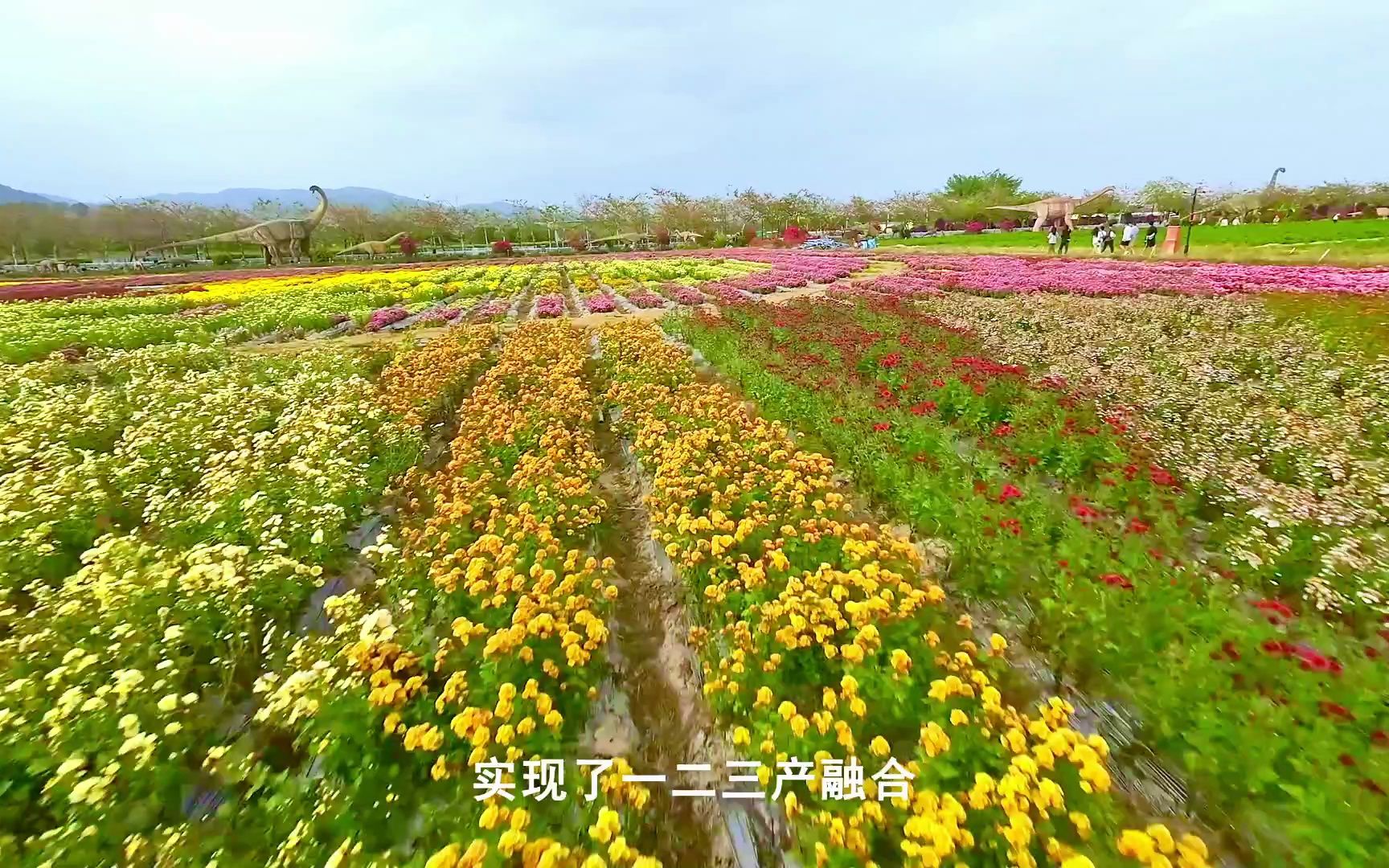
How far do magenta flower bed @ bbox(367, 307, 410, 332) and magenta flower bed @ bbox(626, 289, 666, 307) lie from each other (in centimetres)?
749

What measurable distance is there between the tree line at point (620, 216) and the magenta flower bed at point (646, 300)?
46286mm

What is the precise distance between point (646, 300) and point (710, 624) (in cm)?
1701

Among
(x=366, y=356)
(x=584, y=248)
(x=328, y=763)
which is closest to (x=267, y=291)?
(x=366, y=356)

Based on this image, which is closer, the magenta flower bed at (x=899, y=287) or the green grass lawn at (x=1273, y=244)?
the magenta flower bed at (x=899, y=287)

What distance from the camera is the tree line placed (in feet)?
174

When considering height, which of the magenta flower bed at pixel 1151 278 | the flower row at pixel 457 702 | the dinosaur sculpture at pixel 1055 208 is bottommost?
the flower row at pixel 457 702

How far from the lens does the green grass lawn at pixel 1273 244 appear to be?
20734 millimetres

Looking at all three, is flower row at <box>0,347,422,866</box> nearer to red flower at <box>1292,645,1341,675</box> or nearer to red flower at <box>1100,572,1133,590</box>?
red flower at <box>1100,572,1133,590</box>

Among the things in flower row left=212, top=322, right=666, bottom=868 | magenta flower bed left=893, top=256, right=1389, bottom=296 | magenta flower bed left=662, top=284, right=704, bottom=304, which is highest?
magenta flower bed left=893, top=256, right=1389, bottom=296

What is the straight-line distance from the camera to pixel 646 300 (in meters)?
20.2

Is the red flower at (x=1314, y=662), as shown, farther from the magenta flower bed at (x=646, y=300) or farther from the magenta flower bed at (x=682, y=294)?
the magenta flower bed at (x=646, y=300)

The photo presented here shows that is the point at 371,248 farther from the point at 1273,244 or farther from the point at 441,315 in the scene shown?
the point at 1273,244

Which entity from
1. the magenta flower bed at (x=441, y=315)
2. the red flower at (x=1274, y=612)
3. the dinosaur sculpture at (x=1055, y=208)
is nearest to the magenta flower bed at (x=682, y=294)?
the magenta flower bed at (x=441, y=315)

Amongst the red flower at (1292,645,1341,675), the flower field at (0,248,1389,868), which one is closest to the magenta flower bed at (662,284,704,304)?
the flower field at (0,248,1389,868)
